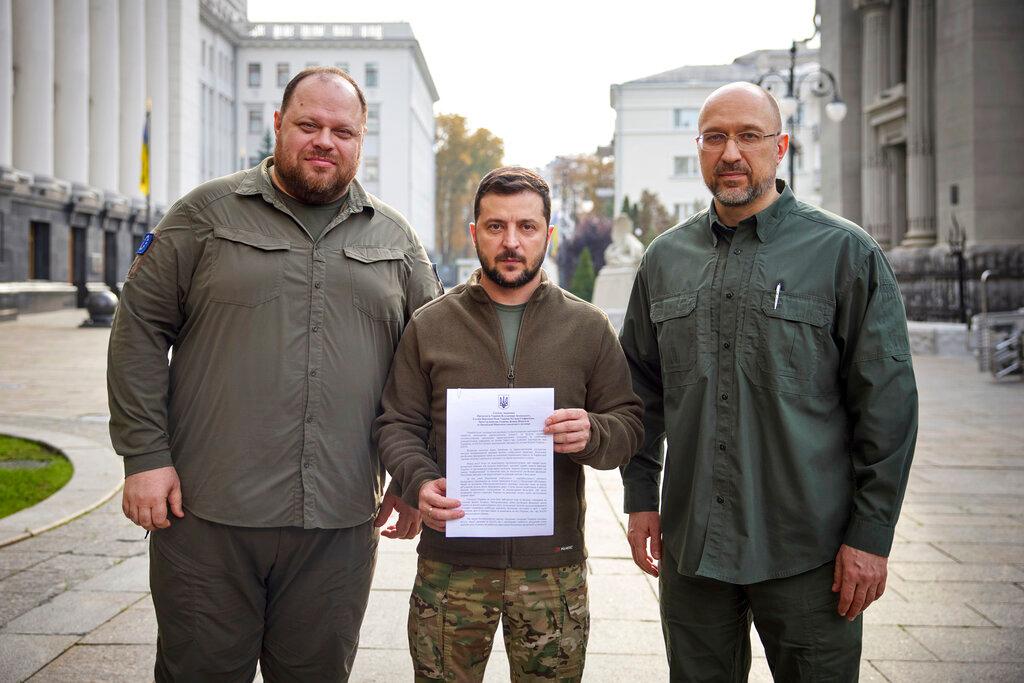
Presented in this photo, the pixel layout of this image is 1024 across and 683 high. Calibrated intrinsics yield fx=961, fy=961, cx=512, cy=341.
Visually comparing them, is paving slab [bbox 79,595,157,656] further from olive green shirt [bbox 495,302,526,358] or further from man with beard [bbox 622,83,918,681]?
man with beard [bbox 622,83,918,681]

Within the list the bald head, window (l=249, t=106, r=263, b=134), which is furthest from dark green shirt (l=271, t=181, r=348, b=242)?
window (l=249, t=106, r=263, b=134)

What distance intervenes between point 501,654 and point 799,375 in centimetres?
242

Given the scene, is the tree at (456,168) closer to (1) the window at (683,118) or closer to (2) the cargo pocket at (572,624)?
(1) the window at (683,118)

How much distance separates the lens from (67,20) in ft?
143

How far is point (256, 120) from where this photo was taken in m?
86.2

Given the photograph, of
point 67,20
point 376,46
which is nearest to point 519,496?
point 67,20

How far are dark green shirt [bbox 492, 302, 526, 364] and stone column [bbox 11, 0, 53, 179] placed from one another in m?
41.6

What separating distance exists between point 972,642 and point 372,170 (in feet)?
295

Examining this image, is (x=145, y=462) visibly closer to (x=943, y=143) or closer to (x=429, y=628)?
(x=429, y=628)

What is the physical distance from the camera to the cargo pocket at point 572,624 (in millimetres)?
3184

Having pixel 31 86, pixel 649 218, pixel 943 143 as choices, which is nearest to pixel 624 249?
pixel 943 143

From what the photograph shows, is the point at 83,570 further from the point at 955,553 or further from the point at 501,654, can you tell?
the point at 955,553

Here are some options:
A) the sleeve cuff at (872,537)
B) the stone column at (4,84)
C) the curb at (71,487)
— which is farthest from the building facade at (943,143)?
the stone column at (4,84)

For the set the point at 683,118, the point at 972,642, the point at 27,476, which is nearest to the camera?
the point at 972,642
